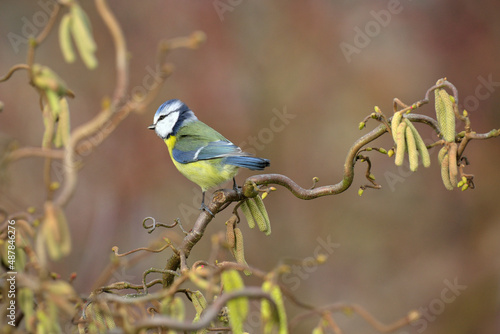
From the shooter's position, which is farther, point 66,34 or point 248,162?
point 248,162

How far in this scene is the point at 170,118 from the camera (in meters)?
2.20

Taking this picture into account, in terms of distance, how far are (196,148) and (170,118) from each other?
0.14 m

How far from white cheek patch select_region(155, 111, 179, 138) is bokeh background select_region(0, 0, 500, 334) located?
2.70ft

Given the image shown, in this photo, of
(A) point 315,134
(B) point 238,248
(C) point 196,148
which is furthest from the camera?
(A) point 315,134

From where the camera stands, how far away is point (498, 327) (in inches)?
123

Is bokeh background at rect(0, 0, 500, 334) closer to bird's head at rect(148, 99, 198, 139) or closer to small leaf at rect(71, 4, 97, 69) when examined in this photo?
bird's head at rect(148, 99, 198, 139)

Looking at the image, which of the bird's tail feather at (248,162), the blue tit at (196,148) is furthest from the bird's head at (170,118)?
the bird's tail feather at (248,162)

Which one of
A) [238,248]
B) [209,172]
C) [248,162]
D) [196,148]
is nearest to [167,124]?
[196,148]

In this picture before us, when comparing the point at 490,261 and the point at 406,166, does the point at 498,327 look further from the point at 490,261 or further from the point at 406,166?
the point at 406,166

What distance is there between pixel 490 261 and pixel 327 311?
2.75 m

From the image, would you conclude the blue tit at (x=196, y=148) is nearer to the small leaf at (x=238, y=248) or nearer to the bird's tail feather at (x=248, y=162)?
the bird's tail feather at (x=248, y=162)

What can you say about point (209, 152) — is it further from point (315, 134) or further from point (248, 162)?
point (315, 134)

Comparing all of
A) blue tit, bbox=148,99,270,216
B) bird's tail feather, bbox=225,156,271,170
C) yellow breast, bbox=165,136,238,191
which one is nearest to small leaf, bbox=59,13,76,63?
bird's tail feather, bbox=225,156,271,170

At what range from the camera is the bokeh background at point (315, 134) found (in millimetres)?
3127
